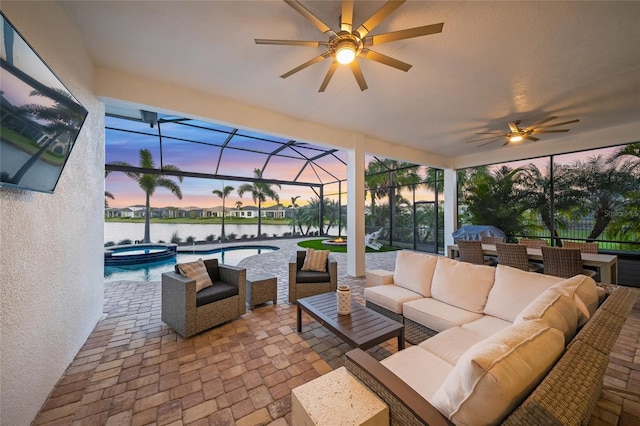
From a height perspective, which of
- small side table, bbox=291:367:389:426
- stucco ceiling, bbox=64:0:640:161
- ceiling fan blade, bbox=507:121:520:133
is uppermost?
stucco ceiling, bbox=64:0:640:161

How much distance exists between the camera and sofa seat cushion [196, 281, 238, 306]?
268 centimetres

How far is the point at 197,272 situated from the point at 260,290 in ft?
3.02

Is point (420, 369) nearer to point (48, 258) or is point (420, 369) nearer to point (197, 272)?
point (197, 272)

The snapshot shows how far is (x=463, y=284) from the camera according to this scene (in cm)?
238

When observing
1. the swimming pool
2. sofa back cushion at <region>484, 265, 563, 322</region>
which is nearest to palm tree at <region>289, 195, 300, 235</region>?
the swimming pool

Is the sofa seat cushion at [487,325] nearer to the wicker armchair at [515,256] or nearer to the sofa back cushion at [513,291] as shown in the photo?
the sofa back cushion at [513,291]

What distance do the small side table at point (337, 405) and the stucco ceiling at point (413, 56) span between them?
283 cm

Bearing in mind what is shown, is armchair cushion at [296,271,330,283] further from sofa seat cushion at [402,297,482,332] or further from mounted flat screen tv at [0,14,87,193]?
mounted flat screen tv at [0,14,87,193]

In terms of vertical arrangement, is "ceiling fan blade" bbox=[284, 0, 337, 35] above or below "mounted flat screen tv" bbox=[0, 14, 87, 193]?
above

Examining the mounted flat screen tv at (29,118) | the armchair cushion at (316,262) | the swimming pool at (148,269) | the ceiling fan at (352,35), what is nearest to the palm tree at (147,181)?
the swimming pool at (148,269)

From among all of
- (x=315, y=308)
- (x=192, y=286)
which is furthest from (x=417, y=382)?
(x=192, y=286)

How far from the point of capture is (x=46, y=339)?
69.9 inches

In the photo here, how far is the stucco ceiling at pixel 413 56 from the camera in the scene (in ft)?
6.82

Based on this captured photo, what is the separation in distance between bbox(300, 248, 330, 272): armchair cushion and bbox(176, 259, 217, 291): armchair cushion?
141 cm
